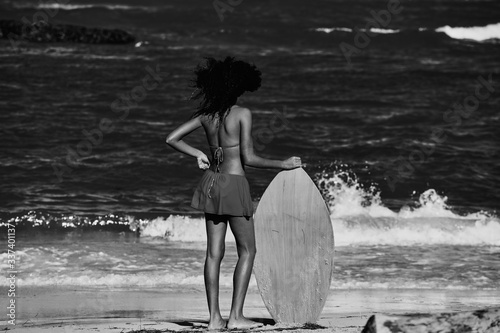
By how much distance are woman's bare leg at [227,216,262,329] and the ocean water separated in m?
1.78

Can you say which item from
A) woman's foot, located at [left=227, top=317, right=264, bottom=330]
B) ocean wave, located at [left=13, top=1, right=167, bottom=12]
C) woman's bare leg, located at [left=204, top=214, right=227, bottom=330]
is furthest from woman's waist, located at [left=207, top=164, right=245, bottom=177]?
ocean wave, located at [left=13, top=1, right=167, bottom=12]

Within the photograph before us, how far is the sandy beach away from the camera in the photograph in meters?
5.70

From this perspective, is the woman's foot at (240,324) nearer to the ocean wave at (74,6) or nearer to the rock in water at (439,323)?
the rock in water at (439,323)

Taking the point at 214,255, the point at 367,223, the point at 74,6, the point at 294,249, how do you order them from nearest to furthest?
the point at 214,255, the point at 294,249, the point at 367,223, the point at 74,6

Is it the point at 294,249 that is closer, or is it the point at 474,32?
the point at 294,249

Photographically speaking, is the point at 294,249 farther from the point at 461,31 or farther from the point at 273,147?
the point at 461,31

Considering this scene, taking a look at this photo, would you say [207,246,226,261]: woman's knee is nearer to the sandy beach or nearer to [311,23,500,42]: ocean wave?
the sandy beach

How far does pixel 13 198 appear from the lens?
35.0ft

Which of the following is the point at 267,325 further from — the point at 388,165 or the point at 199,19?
the point at 199,19

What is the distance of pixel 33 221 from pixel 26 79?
7.48 metres

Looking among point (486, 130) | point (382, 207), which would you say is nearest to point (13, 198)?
point (382, 207)

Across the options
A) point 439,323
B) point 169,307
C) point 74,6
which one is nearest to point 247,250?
point 169,307

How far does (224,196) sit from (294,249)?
64 centimetres

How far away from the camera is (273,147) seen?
43.1 feet
